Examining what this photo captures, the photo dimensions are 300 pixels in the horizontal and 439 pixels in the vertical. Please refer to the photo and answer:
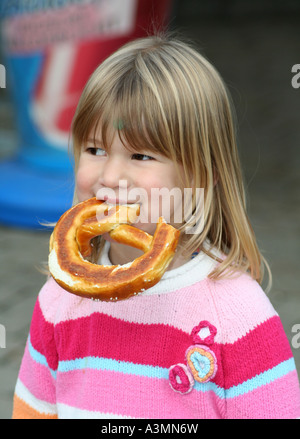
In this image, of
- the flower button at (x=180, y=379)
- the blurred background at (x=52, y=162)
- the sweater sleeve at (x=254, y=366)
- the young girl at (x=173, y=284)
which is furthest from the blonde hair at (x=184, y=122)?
the blurred background at (x=52, y=162)

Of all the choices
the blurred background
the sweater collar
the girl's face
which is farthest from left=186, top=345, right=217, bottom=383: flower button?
the blurred background

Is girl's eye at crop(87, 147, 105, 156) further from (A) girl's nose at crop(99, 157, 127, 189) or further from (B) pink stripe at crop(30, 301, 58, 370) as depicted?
(B) pink stripe at crop(30, 301, 58, 370)

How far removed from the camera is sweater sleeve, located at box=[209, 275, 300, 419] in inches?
63.3

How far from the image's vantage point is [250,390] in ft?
5.27

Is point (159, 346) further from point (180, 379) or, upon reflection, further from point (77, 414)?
point (77, 414)

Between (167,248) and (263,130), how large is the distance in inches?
243

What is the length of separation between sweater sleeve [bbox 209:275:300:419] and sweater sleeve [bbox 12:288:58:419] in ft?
1.55

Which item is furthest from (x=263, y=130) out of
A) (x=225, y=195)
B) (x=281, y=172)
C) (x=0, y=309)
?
(x=225, y=195)

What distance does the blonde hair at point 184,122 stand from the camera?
162cm

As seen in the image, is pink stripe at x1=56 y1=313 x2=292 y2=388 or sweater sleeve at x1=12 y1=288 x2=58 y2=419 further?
sweater sleeve at x1=12 y1=288 x2=58 y2=419

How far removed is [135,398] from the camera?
66.0 inches

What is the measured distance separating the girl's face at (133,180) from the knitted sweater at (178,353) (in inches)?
6.9

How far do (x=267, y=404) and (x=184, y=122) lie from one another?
67cm

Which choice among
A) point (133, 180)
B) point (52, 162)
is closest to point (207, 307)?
point (133, 180)
